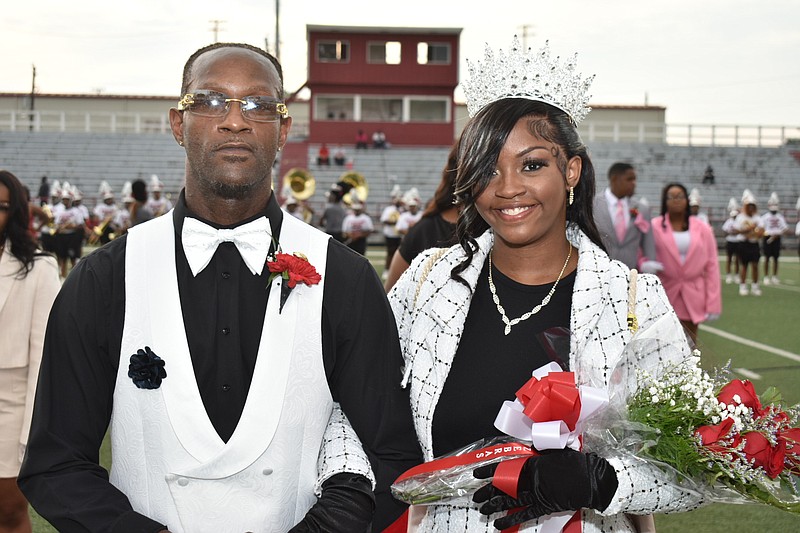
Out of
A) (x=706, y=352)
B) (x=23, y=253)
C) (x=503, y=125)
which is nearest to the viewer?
(x=706, y=352)

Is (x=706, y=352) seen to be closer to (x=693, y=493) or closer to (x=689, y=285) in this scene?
(x=693, y=493)

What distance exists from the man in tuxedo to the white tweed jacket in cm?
10

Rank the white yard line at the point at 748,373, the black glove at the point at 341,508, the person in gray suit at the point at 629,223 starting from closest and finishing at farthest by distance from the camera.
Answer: the black glove at the point at 341,508 → the person in gray suit at the point at 629,223 → the white yard line at the point at 748,373

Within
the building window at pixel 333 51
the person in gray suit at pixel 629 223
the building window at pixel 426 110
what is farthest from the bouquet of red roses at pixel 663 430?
the building window at pixel 333 51

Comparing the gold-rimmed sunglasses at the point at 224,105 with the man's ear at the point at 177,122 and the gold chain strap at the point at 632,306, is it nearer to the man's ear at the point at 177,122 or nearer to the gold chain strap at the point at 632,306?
the man's ear at the point at 177,122

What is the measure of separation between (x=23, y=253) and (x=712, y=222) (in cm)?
3413

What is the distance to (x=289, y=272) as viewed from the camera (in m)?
2.45

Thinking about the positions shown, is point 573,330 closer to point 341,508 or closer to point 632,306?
point 632,306

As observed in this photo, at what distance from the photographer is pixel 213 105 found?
2.47 m

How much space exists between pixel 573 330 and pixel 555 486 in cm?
54

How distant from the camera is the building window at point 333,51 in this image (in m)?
46.8

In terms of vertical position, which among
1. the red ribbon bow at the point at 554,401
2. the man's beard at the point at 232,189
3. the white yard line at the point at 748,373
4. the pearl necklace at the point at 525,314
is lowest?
the white yard line at the point at 748,373

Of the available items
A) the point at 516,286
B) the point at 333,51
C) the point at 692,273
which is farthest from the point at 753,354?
the point at 333,51

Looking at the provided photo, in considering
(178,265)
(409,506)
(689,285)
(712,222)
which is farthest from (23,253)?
(712,222)
